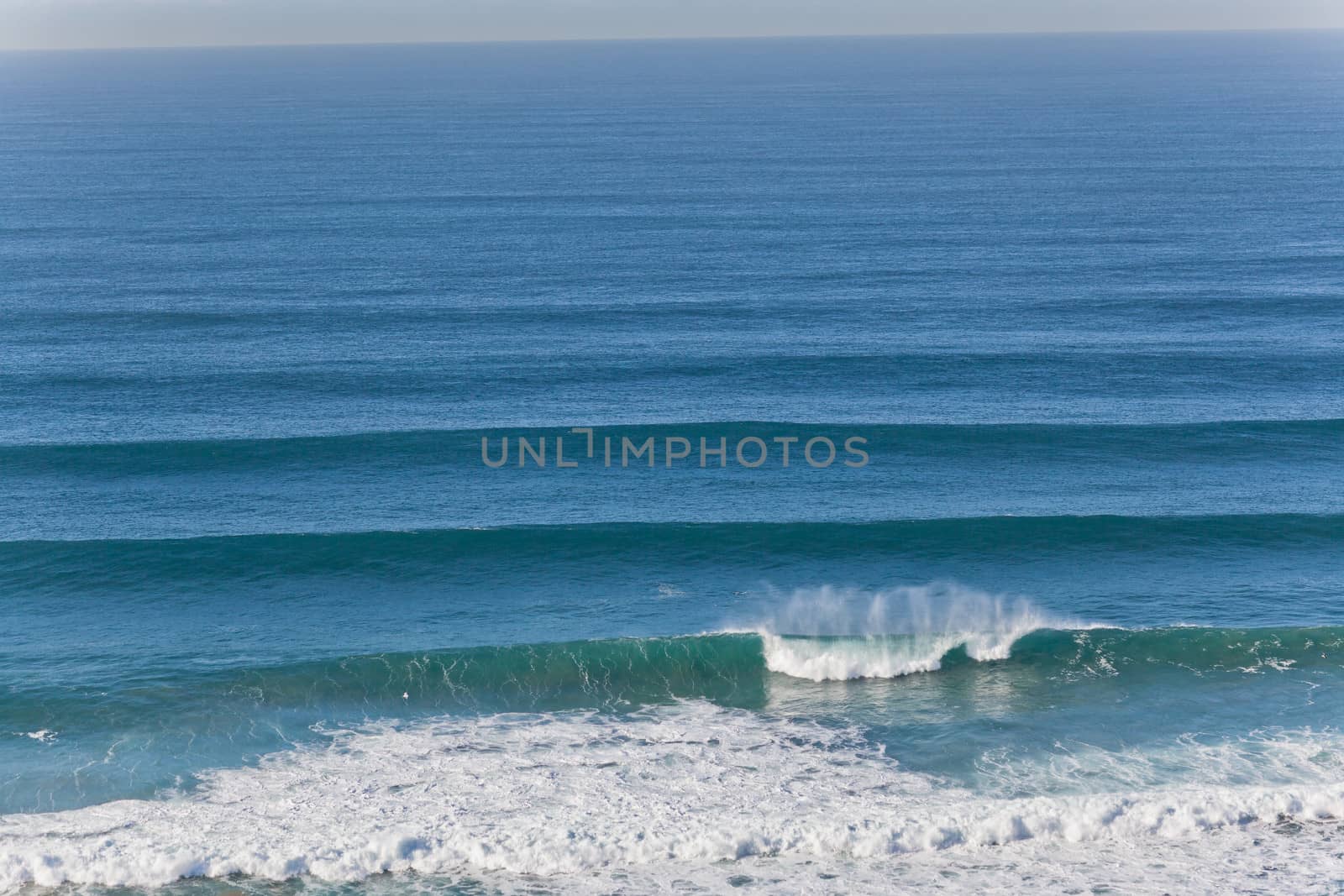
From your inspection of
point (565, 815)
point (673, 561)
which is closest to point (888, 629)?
point (673, 561)

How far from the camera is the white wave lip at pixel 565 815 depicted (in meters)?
22.4


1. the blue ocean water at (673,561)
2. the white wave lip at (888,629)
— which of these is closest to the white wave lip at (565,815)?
the blue ocean water at (673,561)

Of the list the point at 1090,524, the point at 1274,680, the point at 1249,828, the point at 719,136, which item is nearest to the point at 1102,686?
the point at 1274,680

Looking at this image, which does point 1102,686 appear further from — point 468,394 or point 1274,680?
point 468,394

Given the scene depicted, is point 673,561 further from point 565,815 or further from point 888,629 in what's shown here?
point 565,815

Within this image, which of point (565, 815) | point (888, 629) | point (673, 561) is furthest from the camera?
point (673, 561)

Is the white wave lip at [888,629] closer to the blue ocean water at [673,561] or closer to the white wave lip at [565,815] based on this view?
the blue ocean water at [673,561]

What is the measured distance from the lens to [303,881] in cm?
2194

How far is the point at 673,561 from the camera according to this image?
3472cm

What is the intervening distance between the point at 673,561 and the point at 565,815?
38.8ft

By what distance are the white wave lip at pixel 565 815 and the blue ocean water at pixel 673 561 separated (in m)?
0.09

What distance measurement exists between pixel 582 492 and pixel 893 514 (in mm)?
9060

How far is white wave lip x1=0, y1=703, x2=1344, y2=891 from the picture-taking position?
22.4m

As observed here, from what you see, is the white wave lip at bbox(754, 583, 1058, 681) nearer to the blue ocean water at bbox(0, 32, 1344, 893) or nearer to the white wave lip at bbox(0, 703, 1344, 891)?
the blue ocean water at bbox(0, 32, 1344, 893)
